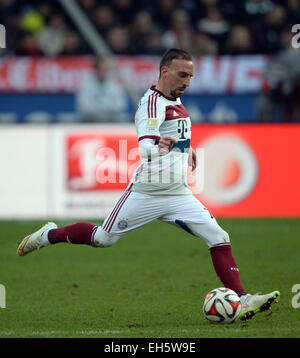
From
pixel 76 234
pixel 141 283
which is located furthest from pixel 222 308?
pixel 141 283

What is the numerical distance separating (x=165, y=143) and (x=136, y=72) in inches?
404

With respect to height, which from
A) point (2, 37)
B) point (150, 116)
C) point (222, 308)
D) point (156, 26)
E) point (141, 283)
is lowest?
point (141, 283)

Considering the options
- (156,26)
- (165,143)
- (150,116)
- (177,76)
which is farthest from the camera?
(156,26)

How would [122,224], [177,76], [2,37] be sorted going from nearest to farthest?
[177,76], [122,224], [2,37]

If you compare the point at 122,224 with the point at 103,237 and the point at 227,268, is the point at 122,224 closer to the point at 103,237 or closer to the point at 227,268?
the point at 103,237

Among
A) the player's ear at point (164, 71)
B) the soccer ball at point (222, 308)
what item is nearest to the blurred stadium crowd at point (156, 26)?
the player's ear at point (164, 71)

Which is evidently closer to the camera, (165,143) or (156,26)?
(165,143)

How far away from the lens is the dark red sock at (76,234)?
736cm

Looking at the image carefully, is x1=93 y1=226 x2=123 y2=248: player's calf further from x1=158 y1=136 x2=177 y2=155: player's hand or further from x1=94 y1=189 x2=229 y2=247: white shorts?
x1=158 y1=136 x2=177 y2=155: player's hand

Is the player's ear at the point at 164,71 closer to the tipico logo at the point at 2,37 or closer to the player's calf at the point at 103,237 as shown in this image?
the player's calf at the point at 103,237

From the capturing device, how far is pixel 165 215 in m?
7.27

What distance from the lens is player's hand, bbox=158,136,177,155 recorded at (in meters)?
6.52

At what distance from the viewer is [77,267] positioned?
33.5 feet

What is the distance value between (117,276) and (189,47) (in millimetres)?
8492
